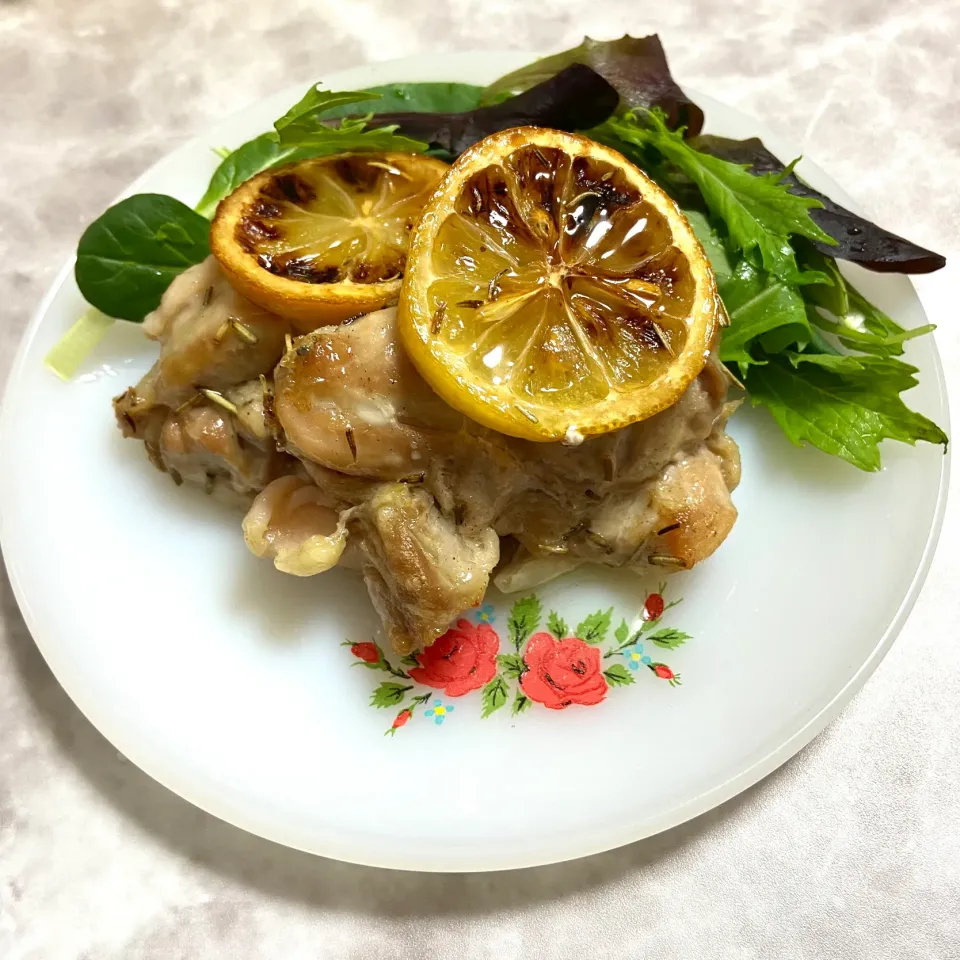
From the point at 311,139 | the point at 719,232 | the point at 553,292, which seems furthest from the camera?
the point at 719,232

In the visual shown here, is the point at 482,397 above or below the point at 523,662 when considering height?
above

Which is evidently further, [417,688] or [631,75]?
[631,75]

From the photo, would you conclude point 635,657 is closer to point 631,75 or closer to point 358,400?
point 358,400

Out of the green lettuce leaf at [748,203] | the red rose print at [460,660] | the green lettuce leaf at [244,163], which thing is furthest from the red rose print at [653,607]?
the green lettuce leaf at [244,163]

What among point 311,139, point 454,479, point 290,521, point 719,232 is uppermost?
point 311,139

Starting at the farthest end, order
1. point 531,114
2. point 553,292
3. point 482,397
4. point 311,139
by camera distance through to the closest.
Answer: point 531,114 → point 311,139 → point 553,292 → point 482,397

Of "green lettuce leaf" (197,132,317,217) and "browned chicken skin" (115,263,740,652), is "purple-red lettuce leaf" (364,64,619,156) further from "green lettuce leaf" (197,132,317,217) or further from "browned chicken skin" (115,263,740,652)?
"browned chicken skin" (115,263,740,652)

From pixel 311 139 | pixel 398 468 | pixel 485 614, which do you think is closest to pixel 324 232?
pixel 311 139

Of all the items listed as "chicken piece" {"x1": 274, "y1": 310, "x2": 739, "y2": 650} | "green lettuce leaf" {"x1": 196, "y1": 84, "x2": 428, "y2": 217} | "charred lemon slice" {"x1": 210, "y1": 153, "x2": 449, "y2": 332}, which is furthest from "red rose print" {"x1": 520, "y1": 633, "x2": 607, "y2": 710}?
"green lettuce leaf" {"x1": 196, "y1": 84, "x2": 428, "y2": 217}
